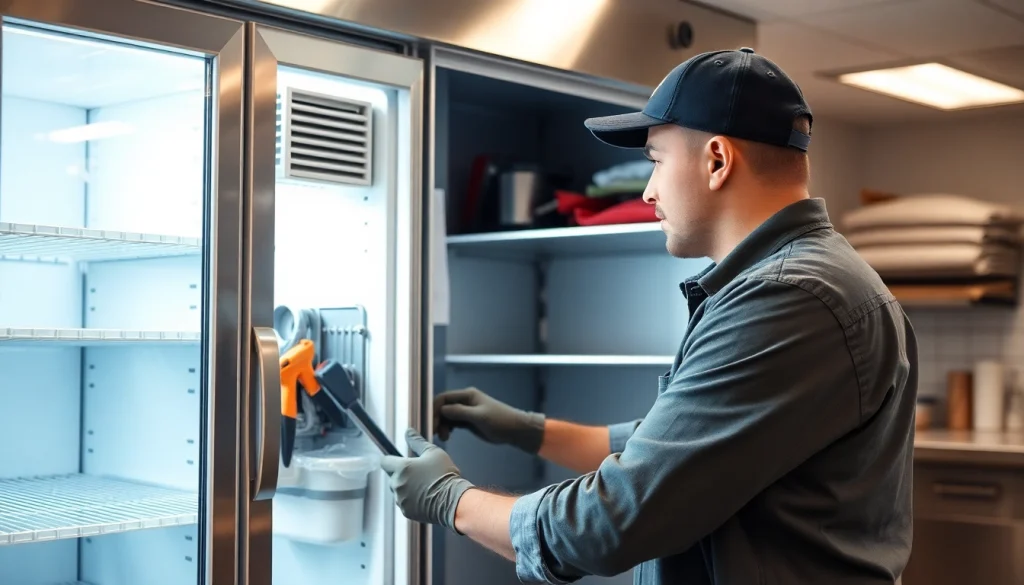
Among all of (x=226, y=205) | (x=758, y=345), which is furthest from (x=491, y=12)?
(x=758, y=345)

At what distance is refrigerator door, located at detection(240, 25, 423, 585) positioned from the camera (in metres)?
2.09

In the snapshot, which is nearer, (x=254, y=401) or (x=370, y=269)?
(x=254, y=401)

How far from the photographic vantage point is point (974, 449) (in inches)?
144

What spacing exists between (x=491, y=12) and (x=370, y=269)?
0.59 m

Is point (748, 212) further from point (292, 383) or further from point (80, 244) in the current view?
point (80, 244)

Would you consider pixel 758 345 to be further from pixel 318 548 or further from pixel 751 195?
pixel 318 548

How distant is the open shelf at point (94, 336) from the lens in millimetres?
1618

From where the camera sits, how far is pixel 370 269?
222cm

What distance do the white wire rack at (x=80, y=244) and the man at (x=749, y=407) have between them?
656 mm

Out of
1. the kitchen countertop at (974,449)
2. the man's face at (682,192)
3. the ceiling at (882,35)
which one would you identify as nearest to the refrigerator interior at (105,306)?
the man's face at (682,192)

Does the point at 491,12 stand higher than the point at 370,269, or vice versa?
the point at 491,12

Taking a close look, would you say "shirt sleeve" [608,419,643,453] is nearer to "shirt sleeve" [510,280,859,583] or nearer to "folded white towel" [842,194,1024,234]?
"shirt sleeve" [510,280,859,583]

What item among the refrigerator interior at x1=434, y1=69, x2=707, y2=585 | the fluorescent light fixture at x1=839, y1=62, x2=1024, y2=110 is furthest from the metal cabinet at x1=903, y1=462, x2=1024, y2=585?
the refrigerator interior at x1=434, y1=69, x2=707, y2=585

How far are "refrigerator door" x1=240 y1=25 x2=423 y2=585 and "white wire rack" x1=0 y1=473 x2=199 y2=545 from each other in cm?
22
